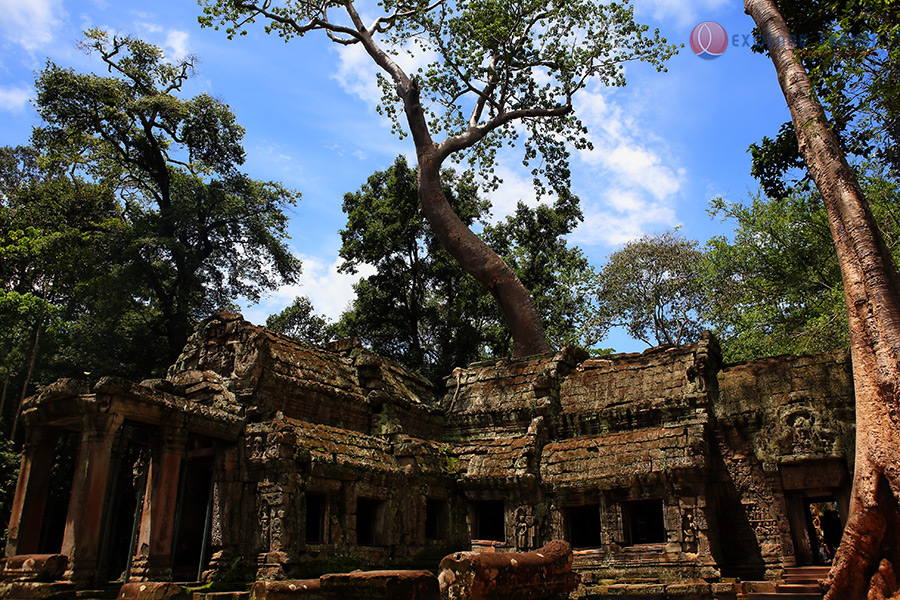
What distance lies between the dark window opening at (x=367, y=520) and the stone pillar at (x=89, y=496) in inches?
182

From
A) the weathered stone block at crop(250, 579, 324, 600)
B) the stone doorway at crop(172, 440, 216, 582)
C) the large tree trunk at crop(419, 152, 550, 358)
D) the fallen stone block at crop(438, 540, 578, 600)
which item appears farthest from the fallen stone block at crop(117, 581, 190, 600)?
the large tree trunk at crop(419, 152, 550, 358)

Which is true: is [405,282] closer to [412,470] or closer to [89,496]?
[412,470]

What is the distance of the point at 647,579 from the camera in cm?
1174

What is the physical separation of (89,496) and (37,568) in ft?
3.80

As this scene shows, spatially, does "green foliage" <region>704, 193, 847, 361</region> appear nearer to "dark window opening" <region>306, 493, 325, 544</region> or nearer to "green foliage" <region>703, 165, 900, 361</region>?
"green foliage" <region>703, 165, 900, 361</region>

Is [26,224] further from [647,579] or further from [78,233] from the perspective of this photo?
[647,579]

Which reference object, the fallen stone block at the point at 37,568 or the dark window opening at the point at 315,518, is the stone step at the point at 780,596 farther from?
the fallen stone block at the point at 37,568

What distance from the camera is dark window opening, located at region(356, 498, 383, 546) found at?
1297 cm

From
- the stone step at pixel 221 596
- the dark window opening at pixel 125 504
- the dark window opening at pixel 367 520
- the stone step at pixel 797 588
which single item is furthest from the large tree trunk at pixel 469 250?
the stone step at pixel 221 596

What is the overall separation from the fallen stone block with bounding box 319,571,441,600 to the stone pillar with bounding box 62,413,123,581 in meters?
4.57

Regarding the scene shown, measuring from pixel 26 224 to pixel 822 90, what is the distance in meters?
26.2

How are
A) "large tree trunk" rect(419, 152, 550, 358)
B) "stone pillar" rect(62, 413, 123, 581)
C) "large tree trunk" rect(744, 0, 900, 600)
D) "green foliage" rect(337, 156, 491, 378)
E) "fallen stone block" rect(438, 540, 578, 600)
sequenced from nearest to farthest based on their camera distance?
"fallen stone block" rect(438, 540, 578, 600) < "large tree trunk" rect(744, 0, 900, 600) < "stone pillar" rect(62, 413, 123, 581) < "large tree trunk" rect(419, 152, 550, 358) < "green foliage" rect(337, 156, 491, 378)

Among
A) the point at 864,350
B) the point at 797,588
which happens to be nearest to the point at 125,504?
the point at 797,588

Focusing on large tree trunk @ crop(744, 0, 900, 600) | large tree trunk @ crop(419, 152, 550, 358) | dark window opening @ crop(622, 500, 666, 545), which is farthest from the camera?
large tree trunk @ crop(419, 152, 550, 358)
